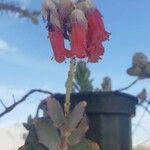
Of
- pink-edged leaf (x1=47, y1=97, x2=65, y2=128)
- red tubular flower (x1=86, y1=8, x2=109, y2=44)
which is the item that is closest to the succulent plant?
pink-edged leaf (x1=47, y1=97, x2=65, y2=128)

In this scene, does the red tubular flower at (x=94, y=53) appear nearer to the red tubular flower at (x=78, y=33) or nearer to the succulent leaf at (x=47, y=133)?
the red tubular flower at (x=78, y=33)

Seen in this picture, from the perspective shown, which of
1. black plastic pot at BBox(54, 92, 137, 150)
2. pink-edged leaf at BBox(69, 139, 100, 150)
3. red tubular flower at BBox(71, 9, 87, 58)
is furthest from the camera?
black plastic pot at BBox(54, 92, 137, 150)

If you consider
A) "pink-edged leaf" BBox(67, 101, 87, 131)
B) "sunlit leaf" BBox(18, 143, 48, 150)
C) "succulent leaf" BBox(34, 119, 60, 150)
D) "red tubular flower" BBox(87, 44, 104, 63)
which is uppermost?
"red tubular flower" BBox(87, 44, 104, 63)

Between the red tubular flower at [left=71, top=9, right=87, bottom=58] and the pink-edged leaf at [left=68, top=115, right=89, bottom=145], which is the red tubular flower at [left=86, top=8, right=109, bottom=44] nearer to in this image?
the red tubular flower at [left=71, top=9, right=87, bottom=58]

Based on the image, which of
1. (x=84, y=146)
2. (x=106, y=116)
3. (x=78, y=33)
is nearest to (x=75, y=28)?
(x=78, y=33)

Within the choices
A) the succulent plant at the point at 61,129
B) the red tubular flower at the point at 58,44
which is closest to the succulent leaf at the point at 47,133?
the succulent plant at the point at 61,129

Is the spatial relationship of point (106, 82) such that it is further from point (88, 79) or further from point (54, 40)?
point (54, 40)
